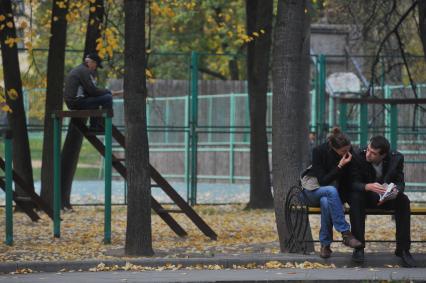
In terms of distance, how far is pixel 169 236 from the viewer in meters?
16.7

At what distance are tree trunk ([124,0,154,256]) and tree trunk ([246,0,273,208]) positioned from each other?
7.68m

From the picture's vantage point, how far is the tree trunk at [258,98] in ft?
68.9

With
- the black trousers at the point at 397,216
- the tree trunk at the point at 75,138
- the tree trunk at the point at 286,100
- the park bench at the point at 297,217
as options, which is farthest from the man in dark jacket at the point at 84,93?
the black trousers at the point at 397,216

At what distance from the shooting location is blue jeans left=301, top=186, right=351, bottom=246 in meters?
12.2

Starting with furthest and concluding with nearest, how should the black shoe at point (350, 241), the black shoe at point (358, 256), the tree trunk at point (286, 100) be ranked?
the tree trunk at point (286, 100) → the black shoe at point (358, 256) → the black shoe at point (350, 241)

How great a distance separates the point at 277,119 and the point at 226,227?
512 cm

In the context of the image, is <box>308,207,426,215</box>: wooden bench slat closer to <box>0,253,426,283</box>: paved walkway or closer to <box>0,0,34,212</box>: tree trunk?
<box>0,253,426,283</box>: paved walkway

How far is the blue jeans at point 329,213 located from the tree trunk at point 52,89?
8.52 metres

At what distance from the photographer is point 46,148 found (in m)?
19.9

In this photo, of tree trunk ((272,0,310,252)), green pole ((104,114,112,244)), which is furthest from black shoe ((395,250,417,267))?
green pole ((104,114,112,244))

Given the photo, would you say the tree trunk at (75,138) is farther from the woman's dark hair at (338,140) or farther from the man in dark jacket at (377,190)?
the man in dark jacket at (377,190)

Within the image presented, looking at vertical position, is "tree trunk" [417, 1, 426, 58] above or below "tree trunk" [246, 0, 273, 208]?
above

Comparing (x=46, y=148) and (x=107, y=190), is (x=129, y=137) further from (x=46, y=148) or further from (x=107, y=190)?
(x=46, y=148)

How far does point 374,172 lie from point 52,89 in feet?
28.9
